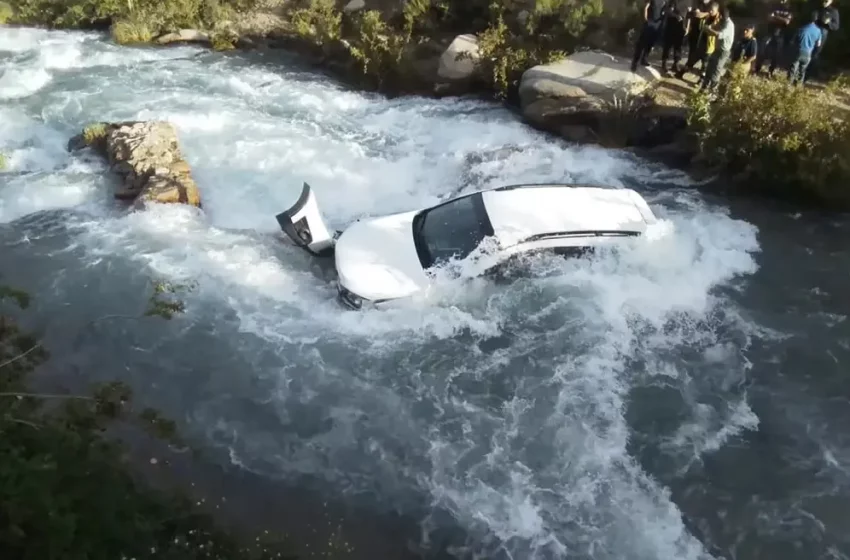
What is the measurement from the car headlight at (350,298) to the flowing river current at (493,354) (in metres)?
0.27

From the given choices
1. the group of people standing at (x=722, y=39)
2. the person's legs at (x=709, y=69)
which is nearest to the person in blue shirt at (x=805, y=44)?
the group of people standing at (x=722, y=39)

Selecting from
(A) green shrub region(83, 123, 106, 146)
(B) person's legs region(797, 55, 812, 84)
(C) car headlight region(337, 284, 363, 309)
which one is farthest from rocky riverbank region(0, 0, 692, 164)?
(C) car headlight region(337, 284, 363, 309)

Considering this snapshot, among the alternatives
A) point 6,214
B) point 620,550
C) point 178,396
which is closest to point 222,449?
point 178,396

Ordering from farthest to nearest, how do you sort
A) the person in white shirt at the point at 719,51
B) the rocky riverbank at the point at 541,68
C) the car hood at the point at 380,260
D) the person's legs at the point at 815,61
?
1. the person's legs at the point at 815,61
2. the person in white shirt at the point at 719,51
3. the rocky riverbank at the point at 541,68
4. the car hood at the point at 380,260

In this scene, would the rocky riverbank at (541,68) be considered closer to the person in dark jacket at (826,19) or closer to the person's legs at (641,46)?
the person's legs at (641,46)

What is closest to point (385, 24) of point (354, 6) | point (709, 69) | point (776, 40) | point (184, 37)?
point (354, 6)

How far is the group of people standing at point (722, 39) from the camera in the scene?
38.1ft

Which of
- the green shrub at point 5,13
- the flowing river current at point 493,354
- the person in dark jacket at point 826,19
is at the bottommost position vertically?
the flowing river current at point 493,354

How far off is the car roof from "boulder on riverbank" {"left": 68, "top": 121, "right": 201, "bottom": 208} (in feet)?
17.8

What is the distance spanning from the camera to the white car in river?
8531 millimetres

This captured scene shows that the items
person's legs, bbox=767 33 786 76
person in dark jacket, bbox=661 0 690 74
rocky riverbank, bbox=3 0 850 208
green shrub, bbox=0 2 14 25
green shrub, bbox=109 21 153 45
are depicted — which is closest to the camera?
rocky riverbank, bbox=3 0 850 208

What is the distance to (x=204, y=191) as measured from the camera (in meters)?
12.1

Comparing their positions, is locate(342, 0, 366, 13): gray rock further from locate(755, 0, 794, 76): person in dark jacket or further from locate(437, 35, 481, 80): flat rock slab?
locate(755, 0, 794, 76): person in dark jacket

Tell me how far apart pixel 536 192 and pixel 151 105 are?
9381mm
